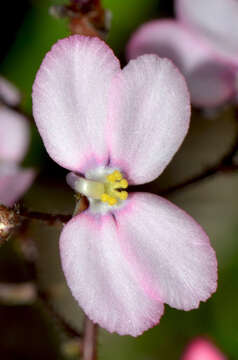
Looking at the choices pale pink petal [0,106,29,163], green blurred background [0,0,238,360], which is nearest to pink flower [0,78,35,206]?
pale pink petal [0,106,29,163]

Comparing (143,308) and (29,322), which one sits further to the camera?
(29,322)

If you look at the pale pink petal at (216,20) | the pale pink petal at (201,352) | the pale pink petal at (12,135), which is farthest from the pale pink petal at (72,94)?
the pale pink petal at (201,352)

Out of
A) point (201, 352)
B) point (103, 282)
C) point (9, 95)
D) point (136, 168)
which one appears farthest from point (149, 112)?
point (201, 352)

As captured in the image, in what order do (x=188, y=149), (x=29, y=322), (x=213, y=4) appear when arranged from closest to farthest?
(x=213, y=4) < (x=29, y=322) < (x=188, y=149)

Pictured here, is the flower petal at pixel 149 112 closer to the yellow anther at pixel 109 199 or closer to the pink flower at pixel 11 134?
the yellow anther at pixel 109 199

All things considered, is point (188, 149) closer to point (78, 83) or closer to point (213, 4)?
point (213, 4)

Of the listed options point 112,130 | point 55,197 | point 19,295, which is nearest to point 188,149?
point 55,197
